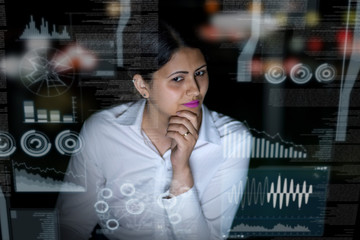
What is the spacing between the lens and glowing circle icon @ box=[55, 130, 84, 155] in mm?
813

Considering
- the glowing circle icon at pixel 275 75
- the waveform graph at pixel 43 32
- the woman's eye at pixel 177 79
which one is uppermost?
the waveform graph at pixel 43 32

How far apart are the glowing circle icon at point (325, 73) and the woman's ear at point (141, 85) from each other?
1.27 feet

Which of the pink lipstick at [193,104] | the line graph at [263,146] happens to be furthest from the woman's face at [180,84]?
the line graph at [263,146]

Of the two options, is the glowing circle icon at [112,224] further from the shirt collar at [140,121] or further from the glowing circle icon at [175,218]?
the shirt collar at [140,121]

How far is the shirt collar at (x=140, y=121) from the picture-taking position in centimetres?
83

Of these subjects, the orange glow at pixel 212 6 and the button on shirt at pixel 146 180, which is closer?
the orange glow at pixel 212 6

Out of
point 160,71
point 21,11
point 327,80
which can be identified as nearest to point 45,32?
point 21,11

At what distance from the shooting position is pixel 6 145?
828 mm

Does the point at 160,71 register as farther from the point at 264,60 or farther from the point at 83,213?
the point at 83,213

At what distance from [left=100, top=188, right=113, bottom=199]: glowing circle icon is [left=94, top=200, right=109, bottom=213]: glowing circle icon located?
0.02 m

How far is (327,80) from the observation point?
81cm

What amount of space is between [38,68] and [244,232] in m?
0.64

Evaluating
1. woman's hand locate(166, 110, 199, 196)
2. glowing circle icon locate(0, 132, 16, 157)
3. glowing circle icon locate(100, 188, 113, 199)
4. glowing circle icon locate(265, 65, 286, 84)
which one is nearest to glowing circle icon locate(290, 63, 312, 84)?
glowing circle icon locate(265, 65, 286, 84)

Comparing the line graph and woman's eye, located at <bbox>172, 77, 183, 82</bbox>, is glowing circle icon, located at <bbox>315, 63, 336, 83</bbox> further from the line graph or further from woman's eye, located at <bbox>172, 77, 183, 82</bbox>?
woman's eye, located at <bbox>172, 77, 183, 82</bbox>
